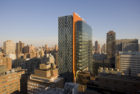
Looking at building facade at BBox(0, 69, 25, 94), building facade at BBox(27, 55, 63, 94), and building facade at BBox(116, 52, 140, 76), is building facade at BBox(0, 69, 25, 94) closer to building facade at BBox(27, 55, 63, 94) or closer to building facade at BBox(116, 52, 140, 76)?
building facade at BBox(27, 55, 63, 94)

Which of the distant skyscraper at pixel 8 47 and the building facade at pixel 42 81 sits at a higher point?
the distant skyscraper at pixel 8 47

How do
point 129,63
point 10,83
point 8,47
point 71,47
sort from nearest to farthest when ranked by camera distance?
1. point 10,83
2. point 71,47
3. point 129,63
4. point 8,47

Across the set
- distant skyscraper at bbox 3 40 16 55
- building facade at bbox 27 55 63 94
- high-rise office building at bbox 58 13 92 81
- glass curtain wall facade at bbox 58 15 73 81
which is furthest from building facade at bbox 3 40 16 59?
building facade at bbox 27 55 63 94

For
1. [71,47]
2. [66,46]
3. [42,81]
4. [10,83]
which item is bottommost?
[10,83]

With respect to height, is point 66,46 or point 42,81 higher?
point 66,46

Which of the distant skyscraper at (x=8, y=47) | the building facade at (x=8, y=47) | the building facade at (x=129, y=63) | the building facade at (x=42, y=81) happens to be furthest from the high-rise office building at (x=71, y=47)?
the distant skyscraper at (x=8, y=47)

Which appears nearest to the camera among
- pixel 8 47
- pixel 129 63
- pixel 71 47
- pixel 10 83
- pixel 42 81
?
pixel 42 81

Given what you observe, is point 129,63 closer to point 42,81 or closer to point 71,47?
point 71,47

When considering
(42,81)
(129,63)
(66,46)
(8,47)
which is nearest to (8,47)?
(8,47)

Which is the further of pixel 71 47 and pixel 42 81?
pixel 71 47

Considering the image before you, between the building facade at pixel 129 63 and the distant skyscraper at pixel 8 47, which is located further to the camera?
the distant skyscraper at pixel 8 47

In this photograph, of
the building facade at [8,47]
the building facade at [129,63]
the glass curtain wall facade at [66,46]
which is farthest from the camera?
the building facade at [8,47]

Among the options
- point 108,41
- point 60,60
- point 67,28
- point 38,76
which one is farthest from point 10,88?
point 108,41

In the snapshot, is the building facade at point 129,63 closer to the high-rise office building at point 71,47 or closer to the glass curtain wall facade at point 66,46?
the high-rise office building at point 71,47
